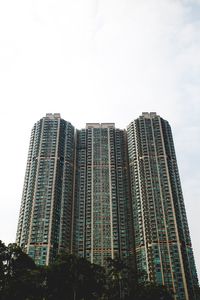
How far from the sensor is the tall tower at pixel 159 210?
10762 centimetres

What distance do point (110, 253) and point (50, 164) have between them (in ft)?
146

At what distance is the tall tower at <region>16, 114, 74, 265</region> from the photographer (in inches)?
4387

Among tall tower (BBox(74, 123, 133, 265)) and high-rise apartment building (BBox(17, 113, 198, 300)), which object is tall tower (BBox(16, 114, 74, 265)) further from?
tall tower (BBox(74, 123, 133, 265))

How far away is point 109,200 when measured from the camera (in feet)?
417

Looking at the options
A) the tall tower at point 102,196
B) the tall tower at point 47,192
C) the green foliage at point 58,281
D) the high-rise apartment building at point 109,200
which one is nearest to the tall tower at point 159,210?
the high-rise apartment building at point 109,200

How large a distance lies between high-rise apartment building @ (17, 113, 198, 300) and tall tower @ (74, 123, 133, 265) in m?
0.38

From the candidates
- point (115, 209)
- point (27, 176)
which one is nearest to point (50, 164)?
point (27, 176)

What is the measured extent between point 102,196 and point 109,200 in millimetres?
3544

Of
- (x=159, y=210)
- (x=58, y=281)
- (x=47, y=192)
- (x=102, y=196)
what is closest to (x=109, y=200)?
(x=102, y=196)

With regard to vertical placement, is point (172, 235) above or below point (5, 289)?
above

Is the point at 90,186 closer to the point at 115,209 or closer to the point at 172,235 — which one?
the point at 115,209

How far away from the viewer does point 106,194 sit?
5074 inches

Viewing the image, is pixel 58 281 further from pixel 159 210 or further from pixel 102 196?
pixel 102 196

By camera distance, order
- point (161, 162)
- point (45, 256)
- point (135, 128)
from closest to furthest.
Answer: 1. point (45, 256)
2. point (161, 162)
3. point (135, 128)
